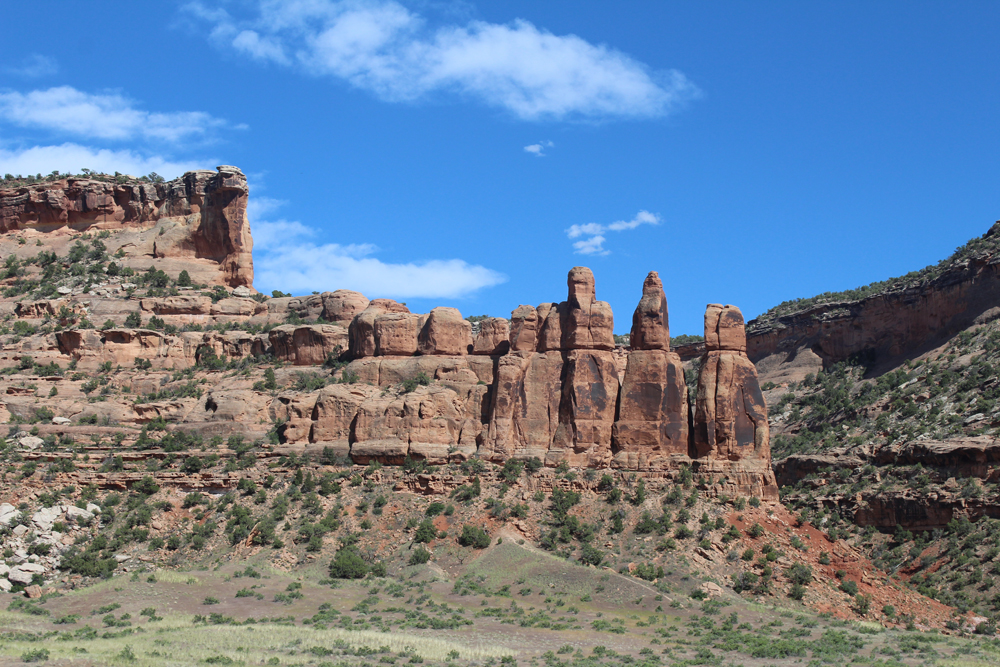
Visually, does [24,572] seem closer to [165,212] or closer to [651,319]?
[651,319]

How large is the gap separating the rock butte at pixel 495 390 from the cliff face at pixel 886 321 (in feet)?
92.4

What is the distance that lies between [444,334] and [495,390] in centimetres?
631

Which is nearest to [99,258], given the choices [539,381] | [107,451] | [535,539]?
[107,451]

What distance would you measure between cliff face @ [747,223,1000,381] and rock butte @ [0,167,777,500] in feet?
92.4

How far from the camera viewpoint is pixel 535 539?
56.8 m

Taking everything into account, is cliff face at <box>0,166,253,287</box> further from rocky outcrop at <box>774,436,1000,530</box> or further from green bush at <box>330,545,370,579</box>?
rocky outcrop at <box>774,436,1000,530</box>

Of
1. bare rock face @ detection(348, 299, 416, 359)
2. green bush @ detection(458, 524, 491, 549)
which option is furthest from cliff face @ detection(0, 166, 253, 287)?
green bush @ detection(458, 524, 491, 549)

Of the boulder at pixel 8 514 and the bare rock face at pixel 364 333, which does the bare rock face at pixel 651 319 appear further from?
the boulder at pixel 8 514

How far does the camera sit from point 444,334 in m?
67.4

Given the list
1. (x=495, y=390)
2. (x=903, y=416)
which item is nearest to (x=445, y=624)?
(x=495, y=390)

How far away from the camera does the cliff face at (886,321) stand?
266 ft

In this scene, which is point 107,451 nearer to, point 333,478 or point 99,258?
point 333,478

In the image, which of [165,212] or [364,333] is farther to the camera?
[165,212]

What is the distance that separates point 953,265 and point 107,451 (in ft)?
203
